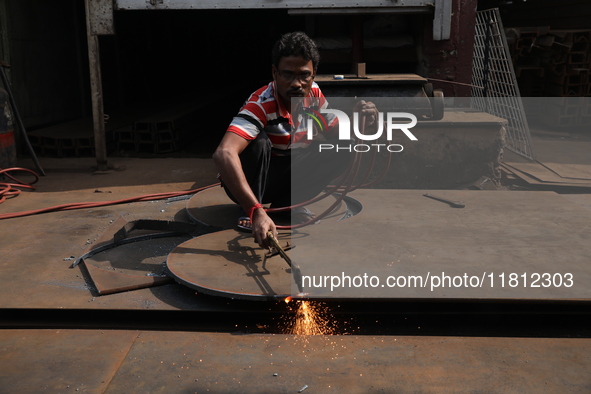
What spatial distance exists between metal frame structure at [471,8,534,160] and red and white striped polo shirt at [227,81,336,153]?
12.3 feet

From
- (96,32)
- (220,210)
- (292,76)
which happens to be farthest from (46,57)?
(292,76)

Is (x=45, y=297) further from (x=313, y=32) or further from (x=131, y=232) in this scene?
(x=313, y=32)

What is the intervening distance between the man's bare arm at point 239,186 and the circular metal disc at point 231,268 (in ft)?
0.68

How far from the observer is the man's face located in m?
3.22

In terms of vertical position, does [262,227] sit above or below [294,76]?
below

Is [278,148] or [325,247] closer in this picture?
[325,247]

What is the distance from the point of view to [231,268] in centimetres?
305

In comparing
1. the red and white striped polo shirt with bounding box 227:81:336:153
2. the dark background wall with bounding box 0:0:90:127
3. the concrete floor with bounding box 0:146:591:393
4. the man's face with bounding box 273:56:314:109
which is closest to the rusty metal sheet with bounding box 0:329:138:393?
the concrete floor with bounding box 0:146:591:393

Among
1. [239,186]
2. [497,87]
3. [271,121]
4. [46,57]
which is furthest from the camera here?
[46,57]

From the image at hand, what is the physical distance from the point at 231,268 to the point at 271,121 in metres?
0.97

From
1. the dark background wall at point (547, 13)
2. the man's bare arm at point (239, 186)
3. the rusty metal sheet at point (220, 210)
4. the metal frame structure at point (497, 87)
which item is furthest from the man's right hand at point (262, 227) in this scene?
the dark background wall at point (547, 13)

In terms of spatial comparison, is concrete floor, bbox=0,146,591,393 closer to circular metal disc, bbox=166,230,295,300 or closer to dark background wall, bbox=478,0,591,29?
circular metal disc, bbox=166,230,295,300

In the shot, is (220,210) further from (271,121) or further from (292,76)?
(292,76)

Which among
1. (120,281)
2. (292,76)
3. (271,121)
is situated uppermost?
(292,76)
